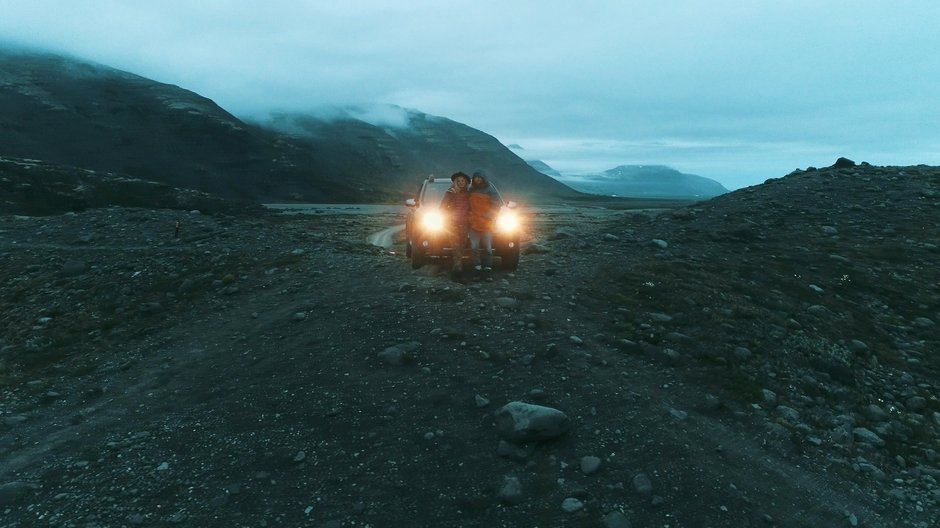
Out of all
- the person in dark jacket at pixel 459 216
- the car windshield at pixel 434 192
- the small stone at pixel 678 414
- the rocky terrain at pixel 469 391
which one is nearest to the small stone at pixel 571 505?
the rocky terrain at pixel 469 391

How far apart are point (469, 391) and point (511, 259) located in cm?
631

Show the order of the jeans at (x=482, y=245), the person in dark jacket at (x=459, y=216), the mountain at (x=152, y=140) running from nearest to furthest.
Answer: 1. the person in dark jacket at (x=459, y=216)
2. the jeans at (x=482, y=245)
3. the mountain at (x=152, y=140)

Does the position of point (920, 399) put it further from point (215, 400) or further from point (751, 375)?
point (215, 400)

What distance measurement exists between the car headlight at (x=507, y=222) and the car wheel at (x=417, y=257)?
2.23 m

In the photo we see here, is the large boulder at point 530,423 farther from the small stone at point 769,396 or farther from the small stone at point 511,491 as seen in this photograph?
the small stone at point 769,396

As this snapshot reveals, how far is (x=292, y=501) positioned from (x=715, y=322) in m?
8.82

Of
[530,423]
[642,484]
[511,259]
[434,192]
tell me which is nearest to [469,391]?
[530,423]

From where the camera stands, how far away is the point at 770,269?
50.8ft

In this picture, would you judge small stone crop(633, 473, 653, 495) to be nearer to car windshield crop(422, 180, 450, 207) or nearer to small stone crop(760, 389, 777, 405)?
small stone crop(760, 389, 777, 405)

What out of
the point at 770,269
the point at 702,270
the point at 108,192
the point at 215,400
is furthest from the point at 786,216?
the point at 108,192

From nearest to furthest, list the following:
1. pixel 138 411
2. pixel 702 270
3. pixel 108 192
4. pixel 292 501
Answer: pixel 292 501 → pixel 138 411 → pixel 702 270 → pixel 108 192

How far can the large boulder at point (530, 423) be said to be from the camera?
7.12m

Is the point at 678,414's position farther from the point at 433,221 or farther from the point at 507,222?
the point at 433,221

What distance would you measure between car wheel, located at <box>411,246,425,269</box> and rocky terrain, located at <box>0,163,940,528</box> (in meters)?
0.68
